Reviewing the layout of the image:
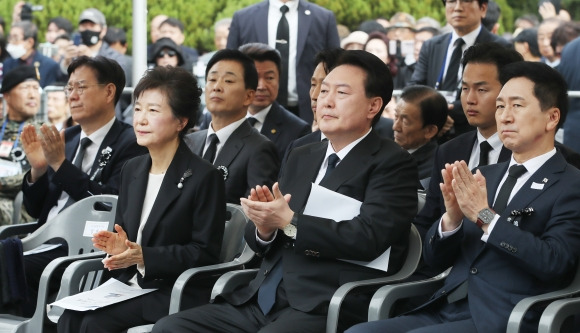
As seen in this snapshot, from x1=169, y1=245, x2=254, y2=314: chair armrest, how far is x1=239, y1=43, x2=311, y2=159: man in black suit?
1645 millimetres

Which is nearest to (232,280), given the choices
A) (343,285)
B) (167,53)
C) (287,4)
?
(343,285)

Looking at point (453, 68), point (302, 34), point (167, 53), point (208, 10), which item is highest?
point (208, 10)

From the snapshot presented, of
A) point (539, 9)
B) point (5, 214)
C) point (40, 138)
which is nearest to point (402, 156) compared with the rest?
point (40, 138)

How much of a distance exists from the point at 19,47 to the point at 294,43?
14.6ft

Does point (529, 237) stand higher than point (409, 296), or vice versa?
point (529, 237)

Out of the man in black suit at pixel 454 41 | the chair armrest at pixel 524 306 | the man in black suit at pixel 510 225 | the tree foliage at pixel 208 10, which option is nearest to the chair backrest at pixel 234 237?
the man in black suit at pixel 510 225

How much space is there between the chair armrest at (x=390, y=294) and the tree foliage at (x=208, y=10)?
19.7 ft

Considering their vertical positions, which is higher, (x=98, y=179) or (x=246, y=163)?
(x=246, y=163)

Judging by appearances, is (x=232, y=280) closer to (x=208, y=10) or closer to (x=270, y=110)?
(x=270, y=110)

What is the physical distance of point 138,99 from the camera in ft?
15.8

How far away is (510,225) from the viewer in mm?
3645

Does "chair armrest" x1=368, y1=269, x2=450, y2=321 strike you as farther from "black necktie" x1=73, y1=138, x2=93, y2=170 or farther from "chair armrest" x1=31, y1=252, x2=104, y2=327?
"black necktie" x1=73, y1=138, x2=93, y2=170

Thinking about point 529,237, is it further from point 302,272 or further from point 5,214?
point 5,214

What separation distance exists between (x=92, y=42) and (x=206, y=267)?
22.1 feet
